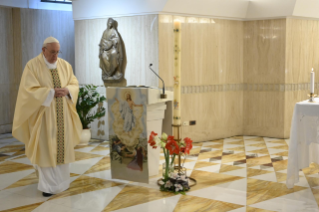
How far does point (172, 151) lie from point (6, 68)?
6401mm

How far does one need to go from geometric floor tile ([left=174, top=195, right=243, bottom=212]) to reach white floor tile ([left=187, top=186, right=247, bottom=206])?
0.11m

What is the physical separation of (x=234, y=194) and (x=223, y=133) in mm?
4124

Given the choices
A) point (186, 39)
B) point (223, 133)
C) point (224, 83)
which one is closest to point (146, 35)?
point (186, 39)

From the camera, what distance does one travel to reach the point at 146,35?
804cm

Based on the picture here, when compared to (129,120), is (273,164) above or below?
below

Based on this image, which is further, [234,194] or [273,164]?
[273,164]

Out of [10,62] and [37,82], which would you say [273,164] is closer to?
[37,82]

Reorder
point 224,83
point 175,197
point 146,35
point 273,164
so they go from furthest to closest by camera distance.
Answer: point 224,83 < point 146,35 < point 273,164 < point 175,197

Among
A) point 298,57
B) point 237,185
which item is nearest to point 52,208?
point 237,185

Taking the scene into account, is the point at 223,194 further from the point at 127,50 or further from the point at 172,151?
the point at 127,50

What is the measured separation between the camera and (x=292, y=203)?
15.8ft

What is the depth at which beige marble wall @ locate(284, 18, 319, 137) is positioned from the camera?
29.2ft

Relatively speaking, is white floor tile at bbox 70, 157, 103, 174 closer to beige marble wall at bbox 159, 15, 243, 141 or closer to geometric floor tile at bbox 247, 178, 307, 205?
beige marble wall at bbox 159, 15, 243, 141

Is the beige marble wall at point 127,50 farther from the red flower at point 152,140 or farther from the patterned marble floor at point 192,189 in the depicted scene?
the red flower at point 152,140
